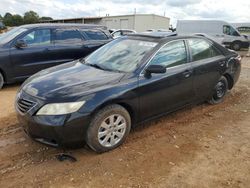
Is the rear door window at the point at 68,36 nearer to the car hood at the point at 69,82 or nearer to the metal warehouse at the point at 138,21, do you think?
the car hood at the point at 69,82

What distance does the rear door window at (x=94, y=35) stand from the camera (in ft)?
29.0

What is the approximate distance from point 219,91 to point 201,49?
45.4 inches

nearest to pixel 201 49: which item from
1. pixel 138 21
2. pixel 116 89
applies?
pixel 116 89

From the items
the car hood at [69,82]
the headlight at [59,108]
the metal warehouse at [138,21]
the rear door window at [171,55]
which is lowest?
the headlight at [59,108]

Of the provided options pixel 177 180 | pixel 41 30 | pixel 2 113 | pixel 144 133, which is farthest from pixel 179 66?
pixel 41 30

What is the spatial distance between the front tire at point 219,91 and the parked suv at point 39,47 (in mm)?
4117

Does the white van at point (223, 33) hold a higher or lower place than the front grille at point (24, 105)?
higher

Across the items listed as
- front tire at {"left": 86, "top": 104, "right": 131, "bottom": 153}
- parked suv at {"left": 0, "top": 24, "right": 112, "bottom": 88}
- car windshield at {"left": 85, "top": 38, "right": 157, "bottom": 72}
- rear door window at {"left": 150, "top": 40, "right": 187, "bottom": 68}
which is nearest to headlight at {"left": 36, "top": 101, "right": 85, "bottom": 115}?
front tire at {"left": 86, "top": 104, "right": 131, "bottom": 153}

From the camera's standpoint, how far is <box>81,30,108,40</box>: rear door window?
884 centimetres

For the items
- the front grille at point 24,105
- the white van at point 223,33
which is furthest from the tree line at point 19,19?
the front grille at point 24,105

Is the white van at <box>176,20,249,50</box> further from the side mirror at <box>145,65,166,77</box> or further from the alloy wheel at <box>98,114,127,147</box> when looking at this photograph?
the alloy wheel at <box>98,114,127,147</box>

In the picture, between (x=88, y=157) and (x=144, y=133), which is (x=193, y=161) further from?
(x=88, y=157)

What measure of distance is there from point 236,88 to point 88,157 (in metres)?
5.32

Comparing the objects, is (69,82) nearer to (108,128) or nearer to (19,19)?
(108,128)
